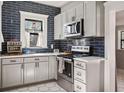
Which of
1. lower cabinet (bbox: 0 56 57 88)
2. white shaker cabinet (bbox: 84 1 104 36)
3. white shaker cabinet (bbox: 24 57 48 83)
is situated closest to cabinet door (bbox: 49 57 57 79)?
lower cabinet (bbox: 0 56 57 88)

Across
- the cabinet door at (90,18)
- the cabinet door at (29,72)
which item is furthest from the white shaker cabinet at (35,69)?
the cabinet door at (90,18)

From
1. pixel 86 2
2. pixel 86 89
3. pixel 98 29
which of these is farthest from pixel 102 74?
pixel 86 2

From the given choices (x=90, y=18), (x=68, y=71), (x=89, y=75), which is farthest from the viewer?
(x=68, y=71)

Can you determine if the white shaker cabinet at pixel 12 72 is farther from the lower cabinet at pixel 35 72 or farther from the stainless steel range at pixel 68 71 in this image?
the stainless steel range at pixel 68 71

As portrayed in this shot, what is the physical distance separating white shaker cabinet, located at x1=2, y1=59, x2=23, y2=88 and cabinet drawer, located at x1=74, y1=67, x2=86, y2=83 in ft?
4.96

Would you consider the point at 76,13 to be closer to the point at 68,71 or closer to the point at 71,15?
the point at 71,15

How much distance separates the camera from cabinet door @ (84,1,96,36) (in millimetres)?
2762

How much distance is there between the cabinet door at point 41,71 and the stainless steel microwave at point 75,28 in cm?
113

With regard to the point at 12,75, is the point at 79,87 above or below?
below

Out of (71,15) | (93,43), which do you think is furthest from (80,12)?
(93,43)

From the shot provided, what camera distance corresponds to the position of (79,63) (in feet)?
8.66

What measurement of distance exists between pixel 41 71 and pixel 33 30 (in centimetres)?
148

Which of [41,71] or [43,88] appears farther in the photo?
[41,71]

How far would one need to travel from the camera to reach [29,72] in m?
3.39
